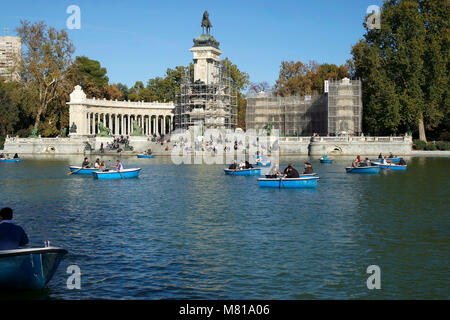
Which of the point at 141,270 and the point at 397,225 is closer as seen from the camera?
the point at 141,270

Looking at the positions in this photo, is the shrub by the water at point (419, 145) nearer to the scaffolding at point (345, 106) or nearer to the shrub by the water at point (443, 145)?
the shrub by the water at point (443, 145)

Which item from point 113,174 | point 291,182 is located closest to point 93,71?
point 113,174

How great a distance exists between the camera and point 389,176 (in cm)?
4738

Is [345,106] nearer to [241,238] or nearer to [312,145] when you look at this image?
[312,145]

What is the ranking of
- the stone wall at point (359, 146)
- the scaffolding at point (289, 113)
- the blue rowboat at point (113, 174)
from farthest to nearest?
the scaffolding at point (289, 113) → the stone wall at point (359, 146) → the blue rowboat at point (113, 174)

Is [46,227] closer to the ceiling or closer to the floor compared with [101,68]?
closer to the floor

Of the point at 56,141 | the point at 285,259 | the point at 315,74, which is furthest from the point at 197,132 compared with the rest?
the point at 285,259

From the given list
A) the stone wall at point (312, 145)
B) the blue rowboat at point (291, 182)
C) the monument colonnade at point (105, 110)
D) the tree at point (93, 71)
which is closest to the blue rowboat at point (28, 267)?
the blue rowboat at point (291, 182)

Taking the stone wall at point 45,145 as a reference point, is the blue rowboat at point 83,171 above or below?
below

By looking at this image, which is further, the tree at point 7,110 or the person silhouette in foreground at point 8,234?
the tree at point 7,110

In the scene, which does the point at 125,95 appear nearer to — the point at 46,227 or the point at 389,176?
the point at 389,176

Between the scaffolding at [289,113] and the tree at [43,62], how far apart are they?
116 feet

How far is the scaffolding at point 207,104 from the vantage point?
99.4 metres
